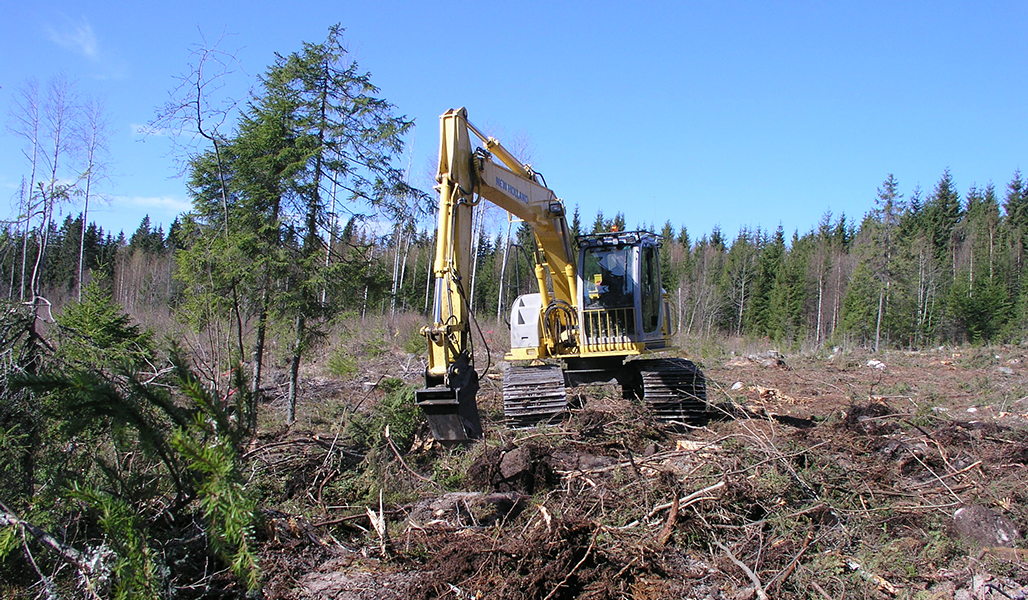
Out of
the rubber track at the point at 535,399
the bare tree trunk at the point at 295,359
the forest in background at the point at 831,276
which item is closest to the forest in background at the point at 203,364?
the bare tree trunk at the point at 295,359

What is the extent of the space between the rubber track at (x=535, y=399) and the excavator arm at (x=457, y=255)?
6.08 feet

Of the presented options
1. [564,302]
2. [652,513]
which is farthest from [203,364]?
[564,302]

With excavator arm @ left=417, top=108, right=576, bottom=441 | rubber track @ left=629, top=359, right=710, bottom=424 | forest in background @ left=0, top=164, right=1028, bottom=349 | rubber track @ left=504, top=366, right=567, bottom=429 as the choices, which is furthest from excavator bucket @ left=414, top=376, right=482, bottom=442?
forest in background @ left=0, top=164, right=1028, bottom=349

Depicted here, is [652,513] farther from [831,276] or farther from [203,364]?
[831,276]

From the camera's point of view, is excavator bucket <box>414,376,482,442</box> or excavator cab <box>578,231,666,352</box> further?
excavator cab <box>578,231,666,352</box>

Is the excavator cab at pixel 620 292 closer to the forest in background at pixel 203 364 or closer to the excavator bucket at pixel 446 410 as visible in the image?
the forest in background at pixel 203 364

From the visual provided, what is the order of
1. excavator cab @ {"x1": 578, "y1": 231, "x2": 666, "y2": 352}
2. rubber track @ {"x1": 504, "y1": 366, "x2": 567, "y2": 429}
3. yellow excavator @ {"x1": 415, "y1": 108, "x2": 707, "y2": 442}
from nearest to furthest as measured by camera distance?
yellow excavator @ {"x1": 415, "y1": 108, "x2": 707, "y2": 442} → rubber track @ {"x1": 504, "y1": 366, "x2": 567, "y2": 429} → excavator cab @ {"x1": 578, "y1": 231, "x2": 666, "y2": 352}

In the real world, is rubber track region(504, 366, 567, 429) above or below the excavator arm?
below

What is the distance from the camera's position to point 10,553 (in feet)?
9.68

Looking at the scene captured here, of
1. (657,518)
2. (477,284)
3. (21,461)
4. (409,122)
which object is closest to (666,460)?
(657,518)

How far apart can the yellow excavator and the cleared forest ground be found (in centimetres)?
73

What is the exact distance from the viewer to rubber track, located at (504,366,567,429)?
8.24 m

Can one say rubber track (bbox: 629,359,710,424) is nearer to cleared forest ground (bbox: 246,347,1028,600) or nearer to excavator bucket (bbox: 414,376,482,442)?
cleared forest ground (bbox: 246,347,1028,600)

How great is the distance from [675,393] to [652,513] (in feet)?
12.8
